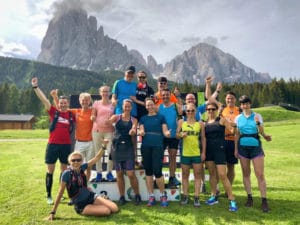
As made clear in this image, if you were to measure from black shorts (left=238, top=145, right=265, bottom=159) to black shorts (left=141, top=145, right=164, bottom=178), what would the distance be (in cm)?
223

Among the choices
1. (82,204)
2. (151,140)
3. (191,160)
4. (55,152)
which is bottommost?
(82,204)

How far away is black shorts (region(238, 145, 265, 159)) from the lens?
7.44 m

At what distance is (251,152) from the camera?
748cm

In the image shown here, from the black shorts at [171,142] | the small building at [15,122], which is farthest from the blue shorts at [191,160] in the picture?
the small building at [15,122]

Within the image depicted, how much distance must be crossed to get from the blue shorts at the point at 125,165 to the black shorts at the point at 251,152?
10.1 feet

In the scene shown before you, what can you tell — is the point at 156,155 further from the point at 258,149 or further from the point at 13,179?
the point at 13,179

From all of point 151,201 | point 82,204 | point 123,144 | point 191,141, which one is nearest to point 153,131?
point 123,144

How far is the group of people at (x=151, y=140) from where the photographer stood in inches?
291

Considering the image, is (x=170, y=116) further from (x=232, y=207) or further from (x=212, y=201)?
(x=232, y=207)

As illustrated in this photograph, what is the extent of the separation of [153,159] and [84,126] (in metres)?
2.45

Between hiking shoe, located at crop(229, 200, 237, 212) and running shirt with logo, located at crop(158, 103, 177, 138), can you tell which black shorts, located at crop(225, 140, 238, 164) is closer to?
hiking shoe, located at crop(229, 200, 237, 212)

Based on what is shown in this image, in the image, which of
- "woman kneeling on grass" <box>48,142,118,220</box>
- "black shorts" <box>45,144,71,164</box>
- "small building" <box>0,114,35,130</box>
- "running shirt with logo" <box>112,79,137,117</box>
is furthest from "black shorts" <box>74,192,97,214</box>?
"small building" <box>0,114,35,130</box>

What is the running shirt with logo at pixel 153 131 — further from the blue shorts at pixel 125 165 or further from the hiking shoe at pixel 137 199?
the hiking shoe at pixel 137 199

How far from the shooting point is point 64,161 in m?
8.43
